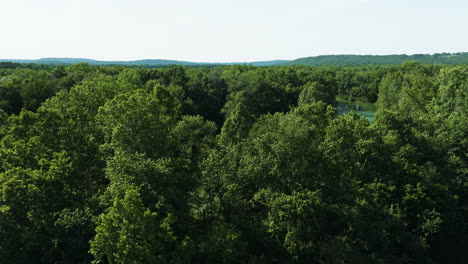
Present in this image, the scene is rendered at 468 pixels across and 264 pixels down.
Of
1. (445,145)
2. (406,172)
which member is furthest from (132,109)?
(445,145)

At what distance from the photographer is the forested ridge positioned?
73.3 feet

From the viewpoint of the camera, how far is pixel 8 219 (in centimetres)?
2195

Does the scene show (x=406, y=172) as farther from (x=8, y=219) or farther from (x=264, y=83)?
(x=264, y=83)

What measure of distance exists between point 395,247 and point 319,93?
45.8 meters

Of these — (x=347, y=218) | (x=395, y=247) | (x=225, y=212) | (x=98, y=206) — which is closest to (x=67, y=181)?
(x=98, y=206)

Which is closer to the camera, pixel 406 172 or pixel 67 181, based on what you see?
pixel 67 181

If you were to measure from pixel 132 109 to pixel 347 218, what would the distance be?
19470 millimetres

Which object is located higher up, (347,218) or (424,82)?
(424,82)

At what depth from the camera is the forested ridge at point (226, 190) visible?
73.3ft

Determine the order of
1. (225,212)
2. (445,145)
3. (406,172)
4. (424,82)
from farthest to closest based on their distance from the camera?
(424,82) → (445,145) → (406,172) → (225,212)

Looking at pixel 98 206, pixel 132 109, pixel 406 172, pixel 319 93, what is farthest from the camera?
pixel 319 93

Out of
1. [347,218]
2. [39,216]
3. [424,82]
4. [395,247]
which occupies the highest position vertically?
[424,82]

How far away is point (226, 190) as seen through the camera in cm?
2711

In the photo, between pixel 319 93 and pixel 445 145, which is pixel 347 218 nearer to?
pixel 445 145
